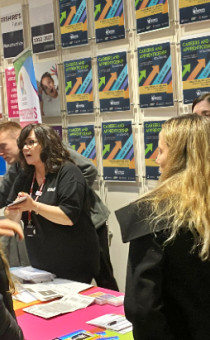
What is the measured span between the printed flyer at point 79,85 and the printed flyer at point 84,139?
165 millimetres

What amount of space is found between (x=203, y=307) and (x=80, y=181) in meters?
1.92

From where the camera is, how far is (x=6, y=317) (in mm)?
1669

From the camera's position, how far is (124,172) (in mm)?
4980

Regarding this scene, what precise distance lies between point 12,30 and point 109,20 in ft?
4.86

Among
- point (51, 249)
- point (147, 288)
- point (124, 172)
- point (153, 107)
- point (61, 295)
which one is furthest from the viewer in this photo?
point (124, 172)

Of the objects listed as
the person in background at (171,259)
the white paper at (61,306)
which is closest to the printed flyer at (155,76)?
the white paper at (61,306)

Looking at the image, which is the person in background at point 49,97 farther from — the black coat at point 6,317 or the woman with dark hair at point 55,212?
the black coat at point 6,317

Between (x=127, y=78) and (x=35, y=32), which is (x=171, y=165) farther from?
(x=35, y=32)

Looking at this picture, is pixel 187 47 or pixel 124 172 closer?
pixel 187 47

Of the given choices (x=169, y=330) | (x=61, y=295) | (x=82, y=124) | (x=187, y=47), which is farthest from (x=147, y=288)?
(x=82, y=124)

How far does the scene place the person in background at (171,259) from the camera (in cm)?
183

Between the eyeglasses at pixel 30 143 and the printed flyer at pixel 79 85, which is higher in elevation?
the printed flyer at pixel 79 85

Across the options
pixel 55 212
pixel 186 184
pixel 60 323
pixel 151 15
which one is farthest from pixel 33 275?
pixel 151 15

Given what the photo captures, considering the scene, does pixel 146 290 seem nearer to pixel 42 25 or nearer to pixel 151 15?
pixel 151 15
